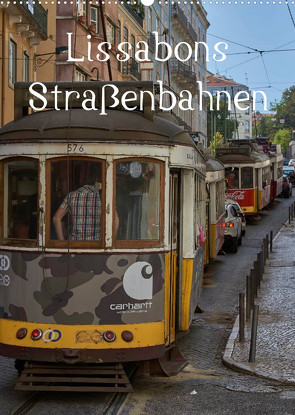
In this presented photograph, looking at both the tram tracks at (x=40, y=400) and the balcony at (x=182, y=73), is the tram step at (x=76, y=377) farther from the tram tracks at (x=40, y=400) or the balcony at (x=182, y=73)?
the balcony at (x=182, y=73)

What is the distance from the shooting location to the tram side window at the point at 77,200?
355 inches

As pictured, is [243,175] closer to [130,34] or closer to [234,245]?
[234,245]

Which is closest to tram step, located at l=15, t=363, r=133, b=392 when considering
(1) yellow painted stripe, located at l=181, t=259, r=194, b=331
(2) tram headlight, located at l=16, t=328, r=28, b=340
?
(2) tram headlight, located at l=16, t=328, r=28, b=340

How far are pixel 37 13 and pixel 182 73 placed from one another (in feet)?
98.5

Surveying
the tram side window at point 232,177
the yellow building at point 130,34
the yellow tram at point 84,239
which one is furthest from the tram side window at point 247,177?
the yellow tram at point 84,239

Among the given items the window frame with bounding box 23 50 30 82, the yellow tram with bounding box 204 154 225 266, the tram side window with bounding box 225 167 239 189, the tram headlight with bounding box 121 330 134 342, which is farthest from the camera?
the tram side window with bounding box 225 167 239 189

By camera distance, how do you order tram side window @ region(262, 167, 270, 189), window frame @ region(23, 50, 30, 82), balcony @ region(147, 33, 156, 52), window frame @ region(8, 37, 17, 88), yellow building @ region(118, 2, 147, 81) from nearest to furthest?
1. window frame @ region(8, 37, 17, 88)
2. window frame @ region(23, 50, 30, 82)
3. tram side window @ region(262, 167, 270, 189)
4. yellow building @ region(118, 2, 147, 81)
5. balcony @ region(147, 33, 156, 52)

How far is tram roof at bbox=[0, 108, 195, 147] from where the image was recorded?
9.09 meters

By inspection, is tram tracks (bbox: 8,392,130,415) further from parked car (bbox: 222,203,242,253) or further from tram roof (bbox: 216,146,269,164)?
tram roof (bbox: 216,146,269,164)

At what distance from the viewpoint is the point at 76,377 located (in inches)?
354

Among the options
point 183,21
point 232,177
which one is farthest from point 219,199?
point 183,21

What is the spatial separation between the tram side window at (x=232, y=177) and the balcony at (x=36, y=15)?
373 inches

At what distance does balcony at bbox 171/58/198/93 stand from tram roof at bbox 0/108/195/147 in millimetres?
48322

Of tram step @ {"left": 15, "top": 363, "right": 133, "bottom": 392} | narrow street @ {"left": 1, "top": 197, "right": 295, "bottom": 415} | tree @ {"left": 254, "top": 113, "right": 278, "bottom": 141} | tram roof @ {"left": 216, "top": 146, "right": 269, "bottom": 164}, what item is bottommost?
narrow street @ {"left": 1, "top": 197, "right": 295, "bottom": 415}
